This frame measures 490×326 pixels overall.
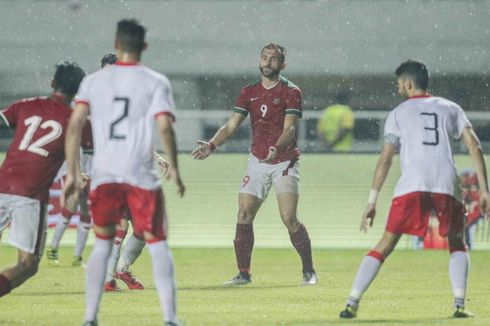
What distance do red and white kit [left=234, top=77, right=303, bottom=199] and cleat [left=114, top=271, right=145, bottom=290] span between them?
1426mm

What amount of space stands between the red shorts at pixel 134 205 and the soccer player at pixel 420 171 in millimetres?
1485

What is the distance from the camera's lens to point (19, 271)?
7.92 m

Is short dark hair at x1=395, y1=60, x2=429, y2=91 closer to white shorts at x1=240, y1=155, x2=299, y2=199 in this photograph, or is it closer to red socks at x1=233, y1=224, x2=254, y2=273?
white shorts at x1=240, y1=155, x2=299, y2=199

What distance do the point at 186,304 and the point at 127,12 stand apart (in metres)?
11.2

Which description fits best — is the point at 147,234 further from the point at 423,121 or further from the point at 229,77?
the point at 229,77

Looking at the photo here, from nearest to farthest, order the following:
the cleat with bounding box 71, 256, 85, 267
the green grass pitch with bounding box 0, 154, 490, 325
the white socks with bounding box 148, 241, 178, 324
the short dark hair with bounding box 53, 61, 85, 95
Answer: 1. the white socks with bounding box 148, 241, 178, 324
2. the short dark hair with bounding box 53, 61, 85, 95
3. the green grass pitch with bounding box 0, 154, 490, 325
4. the cleat with bounding box 71, 256, 85, 267

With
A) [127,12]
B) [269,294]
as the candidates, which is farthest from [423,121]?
[127,12]

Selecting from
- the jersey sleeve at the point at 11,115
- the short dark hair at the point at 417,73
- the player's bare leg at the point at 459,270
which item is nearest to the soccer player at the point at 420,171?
the short dark hair at the point at 417,73

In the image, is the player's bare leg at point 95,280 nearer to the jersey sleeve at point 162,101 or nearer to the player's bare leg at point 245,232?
the jersey sleeve at point 162,101

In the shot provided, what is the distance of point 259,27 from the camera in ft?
67.5

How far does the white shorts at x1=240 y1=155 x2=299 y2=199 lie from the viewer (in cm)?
1138

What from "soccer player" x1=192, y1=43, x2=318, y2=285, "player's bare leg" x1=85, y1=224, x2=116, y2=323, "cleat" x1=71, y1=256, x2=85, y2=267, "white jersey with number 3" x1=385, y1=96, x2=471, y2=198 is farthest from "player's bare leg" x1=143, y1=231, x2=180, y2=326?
"cleat" x1=71, y1=256, x2=85, y2=267

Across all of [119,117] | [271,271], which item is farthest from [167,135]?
[271,271]

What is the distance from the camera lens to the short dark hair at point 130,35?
7.05 m
